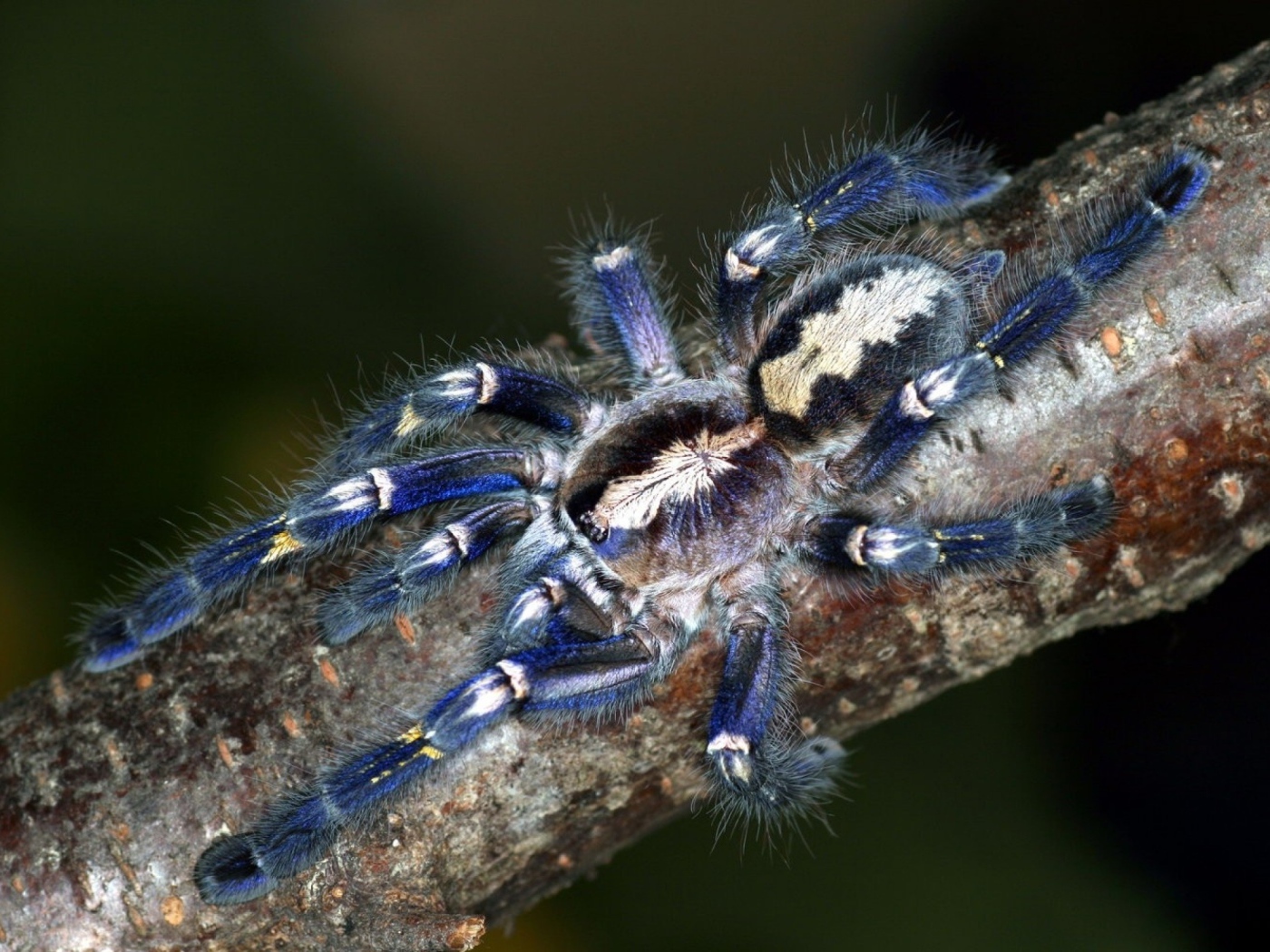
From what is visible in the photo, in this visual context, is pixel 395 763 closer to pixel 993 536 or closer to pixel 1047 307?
pixel 993 536

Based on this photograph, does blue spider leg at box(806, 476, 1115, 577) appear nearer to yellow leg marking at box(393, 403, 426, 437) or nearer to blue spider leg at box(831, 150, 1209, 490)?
blue spider leg at box(831, 150, 1209, 490)

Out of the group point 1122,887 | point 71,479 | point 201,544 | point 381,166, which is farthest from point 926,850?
point 381,166

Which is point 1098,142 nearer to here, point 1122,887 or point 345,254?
point 1122,887

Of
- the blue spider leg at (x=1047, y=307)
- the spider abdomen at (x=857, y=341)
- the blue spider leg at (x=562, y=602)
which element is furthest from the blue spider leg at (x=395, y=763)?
the blue spider leg at (x=1047, y=307)

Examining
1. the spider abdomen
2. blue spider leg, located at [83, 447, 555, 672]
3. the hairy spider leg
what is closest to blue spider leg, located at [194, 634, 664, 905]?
blue spider leg, located at [83, 447, 555, 672]

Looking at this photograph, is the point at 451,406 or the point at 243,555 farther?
the point at 451,406

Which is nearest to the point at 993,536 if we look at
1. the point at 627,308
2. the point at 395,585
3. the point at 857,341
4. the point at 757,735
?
the point at 857,341
